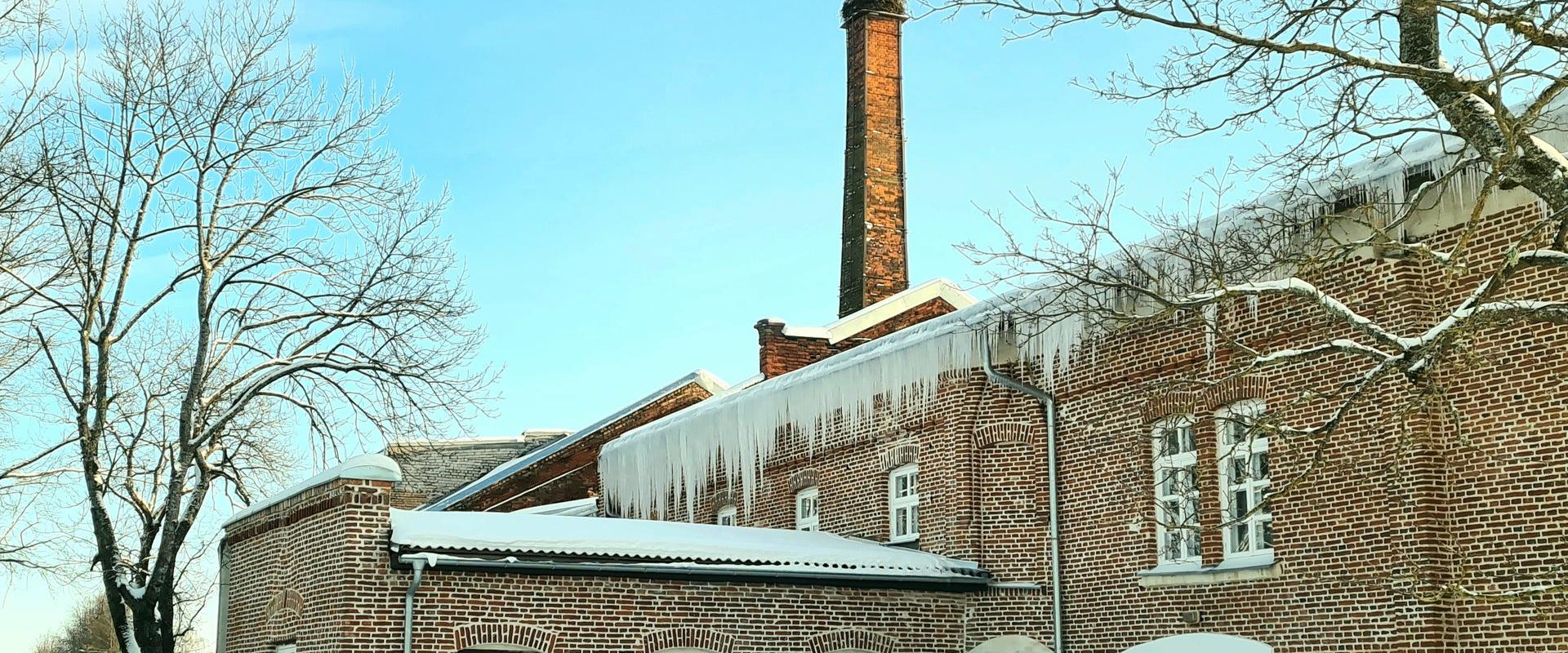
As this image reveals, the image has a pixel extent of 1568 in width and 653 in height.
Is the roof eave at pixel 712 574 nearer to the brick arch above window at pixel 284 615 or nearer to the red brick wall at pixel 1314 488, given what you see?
the red brick wall at pixel 1314 488

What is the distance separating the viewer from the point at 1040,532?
18.2 metres

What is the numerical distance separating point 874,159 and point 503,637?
1906 centimetres

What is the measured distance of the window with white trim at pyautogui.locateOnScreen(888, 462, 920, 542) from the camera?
1983 centimetres

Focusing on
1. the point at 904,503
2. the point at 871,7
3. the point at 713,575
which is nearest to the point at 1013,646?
the point at 713,575

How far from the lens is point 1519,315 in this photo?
10.3 metres

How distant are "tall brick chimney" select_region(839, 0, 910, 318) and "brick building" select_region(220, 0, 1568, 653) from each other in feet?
35.6

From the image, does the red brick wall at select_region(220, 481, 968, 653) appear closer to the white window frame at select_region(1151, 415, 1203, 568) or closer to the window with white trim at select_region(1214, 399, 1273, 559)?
the white window frame at select_region(1151, 415, 1203, 568)

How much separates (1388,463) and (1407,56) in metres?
3.83

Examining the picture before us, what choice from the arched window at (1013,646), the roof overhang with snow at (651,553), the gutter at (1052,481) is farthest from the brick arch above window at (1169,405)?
the roof overhang with snow at (651,553)

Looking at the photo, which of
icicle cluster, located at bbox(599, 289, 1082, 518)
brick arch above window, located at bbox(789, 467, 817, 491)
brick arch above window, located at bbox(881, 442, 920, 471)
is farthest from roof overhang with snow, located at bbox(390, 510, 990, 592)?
brick arch above window, located at bbox(789, 467, 817, 491)

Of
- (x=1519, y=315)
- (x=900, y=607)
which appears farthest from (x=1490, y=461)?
(x=900, y=607)

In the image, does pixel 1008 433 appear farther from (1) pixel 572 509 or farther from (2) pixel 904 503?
(1) pixel 572 509

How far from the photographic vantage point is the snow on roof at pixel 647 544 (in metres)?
15.8

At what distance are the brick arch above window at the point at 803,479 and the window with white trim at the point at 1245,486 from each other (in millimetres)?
7412
